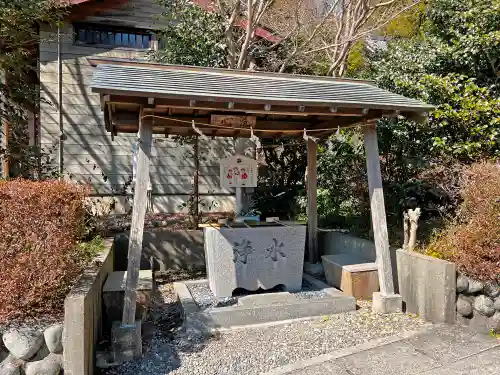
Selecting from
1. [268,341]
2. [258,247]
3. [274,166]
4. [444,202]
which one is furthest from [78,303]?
[274,166]

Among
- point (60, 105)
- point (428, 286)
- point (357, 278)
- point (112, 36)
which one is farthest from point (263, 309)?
point (112, 36)

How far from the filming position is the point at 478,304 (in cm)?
448

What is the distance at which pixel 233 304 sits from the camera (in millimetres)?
4906

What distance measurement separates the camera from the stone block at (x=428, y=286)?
14.6 ft

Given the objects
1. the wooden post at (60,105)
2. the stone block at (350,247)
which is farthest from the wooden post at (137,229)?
the wooden post at (60,105)

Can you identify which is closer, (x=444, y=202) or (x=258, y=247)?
(x=258, y=247)

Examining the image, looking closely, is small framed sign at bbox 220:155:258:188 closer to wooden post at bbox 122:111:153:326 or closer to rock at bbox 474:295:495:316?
wooden post at bbox 122:111:153:326

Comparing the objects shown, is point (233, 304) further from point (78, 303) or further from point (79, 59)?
point (79, 59)

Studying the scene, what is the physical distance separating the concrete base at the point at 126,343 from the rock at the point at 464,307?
3.74 metres

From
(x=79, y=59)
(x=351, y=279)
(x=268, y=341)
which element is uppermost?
(x=79, y=59)

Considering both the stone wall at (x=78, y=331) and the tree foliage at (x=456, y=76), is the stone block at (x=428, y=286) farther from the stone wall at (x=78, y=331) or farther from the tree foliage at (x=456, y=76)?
the stone wall at (x=78, y=331)

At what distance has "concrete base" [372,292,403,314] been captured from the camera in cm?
488

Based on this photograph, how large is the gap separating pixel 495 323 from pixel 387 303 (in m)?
1.23

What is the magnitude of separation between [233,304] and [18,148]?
5.93 m
